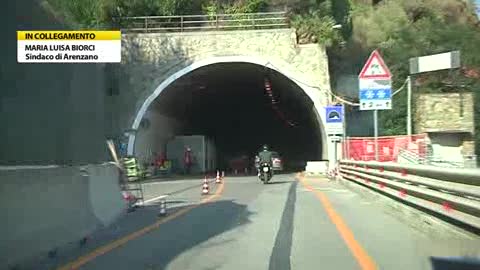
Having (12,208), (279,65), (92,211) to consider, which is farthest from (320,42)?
(12,208)

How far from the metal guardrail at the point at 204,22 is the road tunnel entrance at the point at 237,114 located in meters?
2.77

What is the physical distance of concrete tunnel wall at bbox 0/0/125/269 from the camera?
8883 mm

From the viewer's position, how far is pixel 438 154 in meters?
42.6

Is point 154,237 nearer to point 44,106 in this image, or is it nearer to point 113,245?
point 113,245

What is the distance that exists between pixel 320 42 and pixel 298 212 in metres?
28.8

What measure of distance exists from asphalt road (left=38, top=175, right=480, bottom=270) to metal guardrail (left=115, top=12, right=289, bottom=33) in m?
29.0

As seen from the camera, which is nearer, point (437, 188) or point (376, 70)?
point (437, 188)

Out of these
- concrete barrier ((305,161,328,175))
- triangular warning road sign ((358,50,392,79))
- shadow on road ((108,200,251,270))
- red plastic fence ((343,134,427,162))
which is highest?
triangular warning road sign ((358,50,392,79))

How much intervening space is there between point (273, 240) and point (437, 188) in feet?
10.4

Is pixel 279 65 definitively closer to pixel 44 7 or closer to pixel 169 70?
pixel 169 70

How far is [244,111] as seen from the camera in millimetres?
65375

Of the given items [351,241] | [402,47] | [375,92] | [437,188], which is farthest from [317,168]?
[351,241]

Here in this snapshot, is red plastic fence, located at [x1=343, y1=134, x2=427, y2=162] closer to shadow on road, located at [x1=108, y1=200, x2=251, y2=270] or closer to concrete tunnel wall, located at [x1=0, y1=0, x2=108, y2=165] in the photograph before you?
shadow on road, located at [x1=108, y1=200, x2=251, y2=270]

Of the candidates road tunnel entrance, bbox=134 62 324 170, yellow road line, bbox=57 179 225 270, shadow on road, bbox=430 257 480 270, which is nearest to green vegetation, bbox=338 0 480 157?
road tunnel entrance, bbox=134 62 324 170
